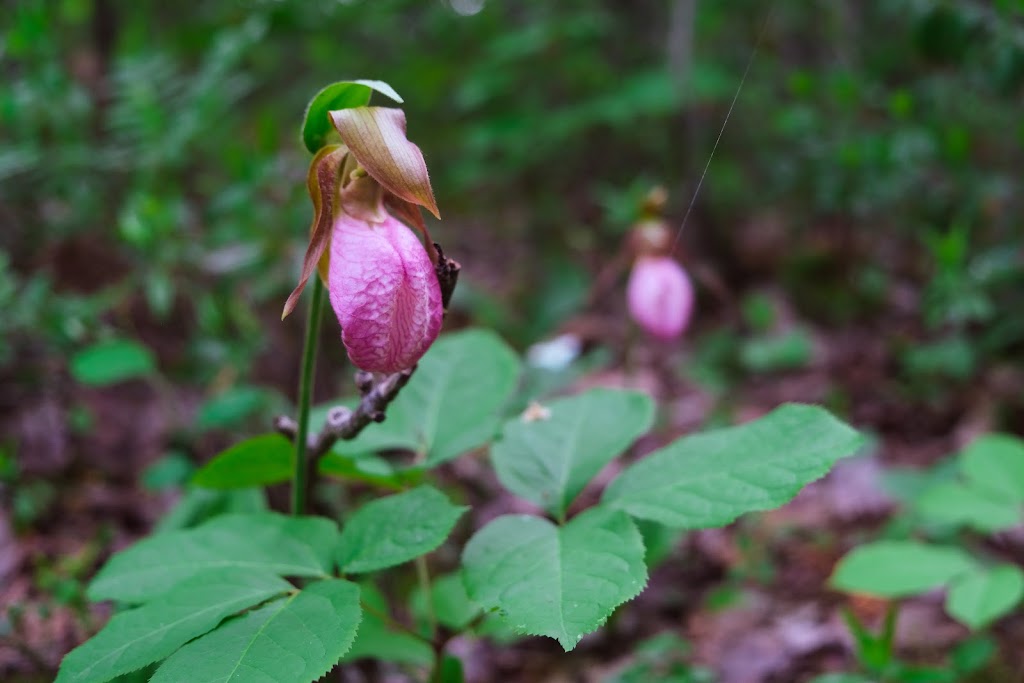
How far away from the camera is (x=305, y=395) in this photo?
757mm

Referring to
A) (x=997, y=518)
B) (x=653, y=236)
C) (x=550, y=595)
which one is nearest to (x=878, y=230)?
(x=653, y=236)

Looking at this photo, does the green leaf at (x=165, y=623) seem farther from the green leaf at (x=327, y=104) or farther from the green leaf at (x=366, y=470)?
the green leaf at (x=327, y=104)

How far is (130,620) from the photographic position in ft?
2.17

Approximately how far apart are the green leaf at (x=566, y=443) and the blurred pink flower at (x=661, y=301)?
0.76 m

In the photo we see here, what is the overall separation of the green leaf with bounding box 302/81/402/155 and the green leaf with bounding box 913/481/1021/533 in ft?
3.60

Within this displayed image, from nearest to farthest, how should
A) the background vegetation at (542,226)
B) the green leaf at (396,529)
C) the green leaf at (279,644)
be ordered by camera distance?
the green leaf at (279,644)
the green leaf at (396,529)
the background vegetation at (542,226)

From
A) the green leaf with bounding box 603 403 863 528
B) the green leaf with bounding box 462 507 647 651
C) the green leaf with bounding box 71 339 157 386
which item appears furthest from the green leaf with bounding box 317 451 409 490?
the green leaf with bounding box 71 339 157 386

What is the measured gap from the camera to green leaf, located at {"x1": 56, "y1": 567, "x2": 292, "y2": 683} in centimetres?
61

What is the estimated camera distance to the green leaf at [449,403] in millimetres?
884

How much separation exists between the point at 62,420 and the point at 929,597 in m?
2.04

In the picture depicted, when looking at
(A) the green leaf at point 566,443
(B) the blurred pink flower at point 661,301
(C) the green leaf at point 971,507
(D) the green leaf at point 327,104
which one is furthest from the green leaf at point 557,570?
(B) the blurred pink flower at point 661,301

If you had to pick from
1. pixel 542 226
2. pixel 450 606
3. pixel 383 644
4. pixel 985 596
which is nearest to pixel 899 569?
pixel 985 596

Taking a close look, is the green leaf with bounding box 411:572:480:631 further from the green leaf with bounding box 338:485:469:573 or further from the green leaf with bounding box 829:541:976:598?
the green leaf with bounding box 829:541:976:598

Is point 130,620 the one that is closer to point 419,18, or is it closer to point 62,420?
point 62,420
